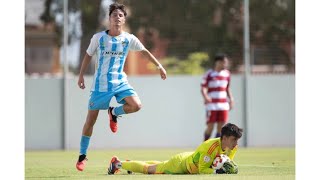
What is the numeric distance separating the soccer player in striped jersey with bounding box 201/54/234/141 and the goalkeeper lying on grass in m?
3.67

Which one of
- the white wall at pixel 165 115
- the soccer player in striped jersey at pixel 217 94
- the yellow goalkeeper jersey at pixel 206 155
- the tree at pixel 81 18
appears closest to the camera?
the yellow goalkeeper jersey at pixel 206 155

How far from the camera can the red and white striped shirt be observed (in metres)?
11.2

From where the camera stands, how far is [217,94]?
1116 centimetres

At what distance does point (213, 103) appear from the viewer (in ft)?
36.6

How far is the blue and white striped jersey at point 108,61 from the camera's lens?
779 cm

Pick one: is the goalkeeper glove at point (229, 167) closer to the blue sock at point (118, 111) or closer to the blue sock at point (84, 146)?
the blue sock at point (118, 111)

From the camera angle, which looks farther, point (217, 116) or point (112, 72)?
point (217, 116)

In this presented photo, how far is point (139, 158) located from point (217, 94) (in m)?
1.45

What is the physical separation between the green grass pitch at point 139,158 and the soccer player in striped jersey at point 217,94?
485mm

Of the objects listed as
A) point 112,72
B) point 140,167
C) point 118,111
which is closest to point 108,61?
point 112,72

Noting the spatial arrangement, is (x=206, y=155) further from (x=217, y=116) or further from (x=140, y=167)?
(x=217, y=116)

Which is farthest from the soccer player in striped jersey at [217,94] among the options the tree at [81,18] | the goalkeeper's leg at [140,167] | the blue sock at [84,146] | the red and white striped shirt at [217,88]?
the goalkeeper's leg at [140,167]
